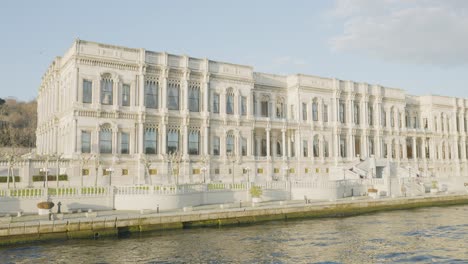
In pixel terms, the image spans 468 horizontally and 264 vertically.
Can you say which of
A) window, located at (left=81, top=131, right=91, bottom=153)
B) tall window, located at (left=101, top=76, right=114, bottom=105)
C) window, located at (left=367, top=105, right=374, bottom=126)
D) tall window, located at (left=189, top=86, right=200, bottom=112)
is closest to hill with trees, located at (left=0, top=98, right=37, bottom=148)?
tall window, located at (left=101, top=76, right=114, bottom=105)

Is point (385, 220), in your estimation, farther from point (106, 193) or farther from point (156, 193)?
point (106, 193)

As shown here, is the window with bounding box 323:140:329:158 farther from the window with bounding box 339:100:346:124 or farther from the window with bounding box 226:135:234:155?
the window with bounding box 226:135:234:155

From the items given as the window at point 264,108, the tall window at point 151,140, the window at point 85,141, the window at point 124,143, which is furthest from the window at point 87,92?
the window at point 264,108

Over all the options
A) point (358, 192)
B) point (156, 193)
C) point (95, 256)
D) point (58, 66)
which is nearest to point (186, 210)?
point (156, 193)

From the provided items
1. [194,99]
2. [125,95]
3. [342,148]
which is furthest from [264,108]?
[125,95]

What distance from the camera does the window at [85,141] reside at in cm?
4419

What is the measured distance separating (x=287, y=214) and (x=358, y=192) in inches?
615

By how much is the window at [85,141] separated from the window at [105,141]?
112 centimetres

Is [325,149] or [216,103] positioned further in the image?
[325,149]

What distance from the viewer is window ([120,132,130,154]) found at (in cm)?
4656

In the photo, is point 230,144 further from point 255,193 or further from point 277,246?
point 277,246

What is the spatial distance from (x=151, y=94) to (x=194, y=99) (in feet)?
17.9

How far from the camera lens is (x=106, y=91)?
1822 inches

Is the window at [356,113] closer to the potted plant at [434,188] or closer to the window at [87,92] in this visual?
the potted plant at [434,188]
